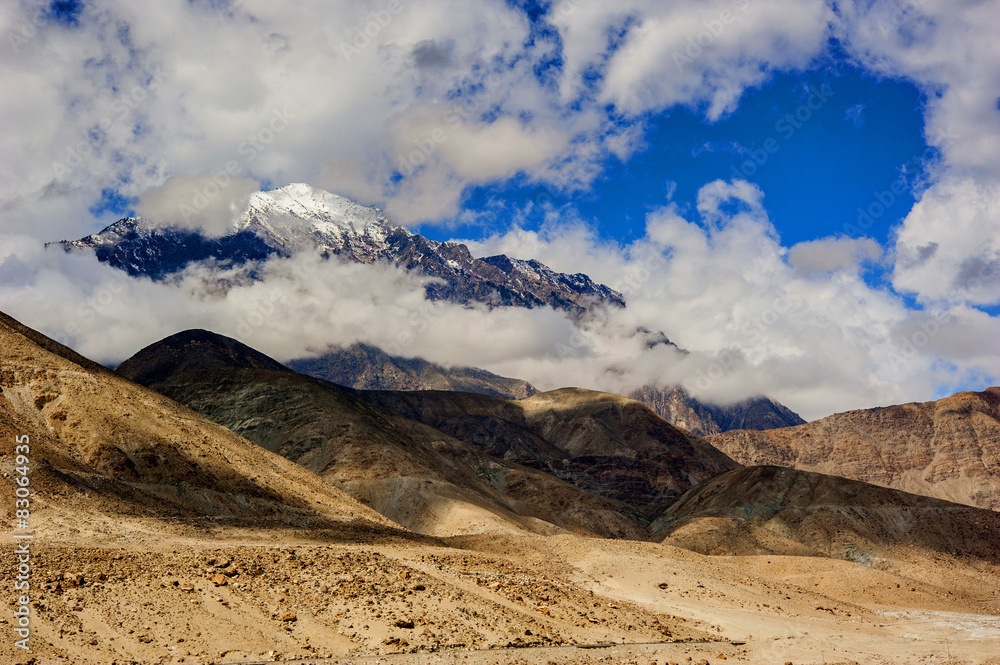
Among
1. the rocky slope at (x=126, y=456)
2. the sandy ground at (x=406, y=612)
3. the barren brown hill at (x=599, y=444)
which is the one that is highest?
the barren brown hill at (x=599, y=444)

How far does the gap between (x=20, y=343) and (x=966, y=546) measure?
87.2m

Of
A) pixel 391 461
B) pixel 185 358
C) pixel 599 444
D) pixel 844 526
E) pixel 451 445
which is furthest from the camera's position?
pixel 599 444

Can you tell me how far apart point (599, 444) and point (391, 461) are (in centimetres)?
9348

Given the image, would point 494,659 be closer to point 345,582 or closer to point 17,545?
point 345,582

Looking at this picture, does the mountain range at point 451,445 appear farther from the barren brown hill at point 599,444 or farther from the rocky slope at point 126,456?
the rocky slope at point 126,456

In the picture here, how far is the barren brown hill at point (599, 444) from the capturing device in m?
153

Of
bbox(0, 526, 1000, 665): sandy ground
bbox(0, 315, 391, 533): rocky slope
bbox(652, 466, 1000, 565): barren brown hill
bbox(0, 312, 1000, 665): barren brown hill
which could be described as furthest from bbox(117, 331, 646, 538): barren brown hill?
bbox(0, 526, 1000, 665): sandy ground

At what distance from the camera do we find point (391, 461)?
84000 millimetres

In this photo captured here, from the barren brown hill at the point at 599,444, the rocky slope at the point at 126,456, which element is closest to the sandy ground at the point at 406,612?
the rocky slope at the point at 126,456

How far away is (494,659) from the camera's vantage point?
23.0 metres

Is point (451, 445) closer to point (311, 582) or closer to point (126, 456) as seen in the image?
point (126, 456)

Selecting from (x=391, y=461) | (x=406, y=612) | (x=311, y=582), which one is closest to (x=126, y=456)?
(x=311, y=582)

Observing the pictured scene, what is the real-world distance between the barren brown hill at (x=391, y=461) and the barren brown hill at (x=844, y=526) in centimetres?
1728

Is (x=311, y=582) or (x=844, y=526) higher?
Result: (x=844, y=526)
